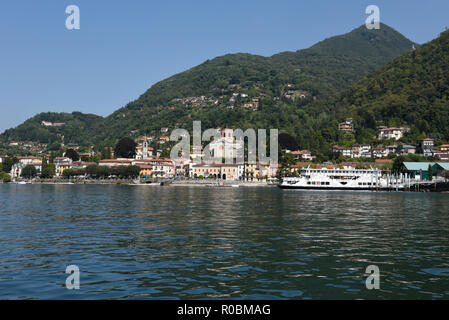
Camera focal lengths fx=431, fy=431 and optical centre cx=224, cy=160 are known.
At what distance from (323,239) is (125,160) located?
145959 millimetres

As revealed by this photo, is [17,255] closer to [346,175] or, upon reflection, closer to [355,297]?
[355,297]

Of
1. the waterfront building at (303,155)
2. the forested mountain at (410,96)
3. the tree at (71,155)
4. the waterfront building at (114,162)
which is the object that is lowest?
the waterfront building at (114,162)

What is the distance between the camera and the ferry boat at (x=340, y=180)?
306ft

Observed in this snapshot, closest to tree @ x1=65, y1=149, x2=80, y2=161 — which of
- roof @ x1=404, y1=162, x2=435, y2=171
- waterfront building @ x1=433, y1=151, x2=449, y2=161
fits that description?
roof @ x1=404, y1=162, x2=435, y2=171

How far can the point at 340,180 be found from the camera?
3728 inches

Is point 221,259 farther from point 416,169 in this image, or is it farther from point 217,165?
point 217,165

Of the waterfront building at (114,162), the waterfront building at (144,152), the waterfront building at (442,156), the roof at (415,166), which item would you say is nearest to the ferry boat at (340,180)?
the roof at (415,166)

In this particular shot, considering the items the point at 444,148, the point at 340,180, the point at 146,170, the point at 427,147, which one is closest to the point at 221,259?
the point at 340,180

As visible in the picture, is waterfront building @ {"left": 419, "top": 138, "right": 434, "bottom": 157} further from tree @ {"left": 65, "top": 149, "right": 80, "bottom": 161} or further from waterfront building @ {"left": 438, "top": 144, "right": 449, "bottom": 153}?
tree @ {"left": 65, "top": 149, "right": 80, "bottom": 161}

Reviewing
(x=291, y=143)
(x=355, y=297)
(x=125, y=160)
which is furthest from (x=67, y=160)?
(x=355, y=297)

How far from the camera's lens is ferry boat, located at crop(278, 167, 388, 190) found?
93.3 m

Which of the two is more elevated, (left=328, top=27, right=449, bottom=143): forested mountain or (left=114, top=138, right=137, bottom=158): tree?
(left=328, top=27, right=449, bottom=143): forested mountain

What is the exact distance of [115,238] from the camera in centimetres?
2106

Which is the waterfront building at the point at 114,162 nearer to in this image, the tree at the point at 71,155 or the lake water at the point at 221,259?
the tree at the point at 71,155
